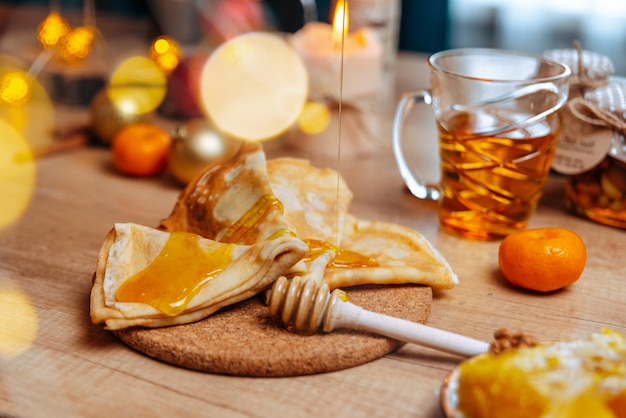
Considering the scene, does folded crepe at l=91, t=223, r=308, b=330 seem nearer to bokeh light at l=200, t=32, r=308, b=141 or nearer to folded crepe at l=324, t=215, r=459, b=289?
folded crepe at l=324, t=215, r=459, b=289

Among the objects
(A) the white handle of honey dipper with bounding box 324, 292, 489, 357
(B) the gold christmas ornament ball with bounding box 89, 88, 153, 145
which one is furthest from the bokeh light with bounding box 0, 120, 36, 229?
(A) the white handle of honey dipper with bounding box 324, 292, 489, 357

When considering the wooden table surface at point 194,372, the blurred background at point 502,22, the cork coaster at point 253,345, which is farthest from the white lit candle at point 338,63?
the blurred background at point 502,22

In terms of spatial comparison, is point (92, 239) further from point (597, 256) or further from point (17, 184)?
point (597, 256)

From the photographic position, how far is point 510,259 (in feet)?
3.02

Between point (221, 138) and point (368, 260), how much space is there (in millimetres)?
519

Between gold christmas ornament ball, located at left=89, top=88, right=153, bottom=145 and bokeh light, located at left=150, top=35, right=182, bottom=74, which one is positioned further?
bokeh light, located at left=150, top=35, right=182, bottom=74

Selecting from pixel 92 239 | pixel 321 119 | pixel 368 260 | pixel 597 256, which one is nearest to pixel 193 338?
pixel 368 260

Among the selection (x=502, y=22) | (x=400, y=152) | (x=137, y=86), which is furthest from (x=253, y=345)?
(x=502, y=22)

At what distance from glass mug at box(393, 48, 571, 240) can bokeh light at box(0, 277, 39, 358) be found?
61 centimetres

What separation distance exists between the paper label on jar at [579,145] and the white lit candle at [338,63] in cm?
42

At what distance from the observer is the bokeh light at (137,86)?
1503 mm

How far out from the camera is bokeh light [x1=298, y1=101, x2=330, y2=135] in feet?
4.66

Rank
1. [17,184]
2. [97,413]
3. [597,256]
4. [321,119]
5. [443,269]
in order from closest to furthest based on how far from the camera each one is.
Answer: [97,413]
[443,269]
[597,256]
[17,184]
[321,119]

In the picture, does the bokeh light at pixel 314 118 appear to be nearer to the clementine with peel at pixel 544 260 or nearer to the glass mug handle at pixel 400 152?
the glass mug handle at pixel 400 152
